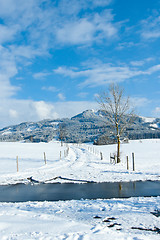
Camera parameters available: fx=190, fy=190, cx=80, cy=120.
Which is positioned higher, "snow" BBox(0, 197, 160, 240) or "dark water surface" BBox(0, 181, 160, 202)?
"snow" BBox(0, 197, 160, 240)

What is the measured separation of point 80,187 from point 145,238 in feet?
24.9

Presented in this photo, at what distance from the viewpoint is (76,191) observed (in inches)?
443

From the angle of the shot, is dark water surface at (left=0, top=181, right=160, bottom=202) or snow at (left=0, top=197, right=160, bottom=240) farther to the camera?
dark water surface at (left=0, top=181, right=160, bottom=202)

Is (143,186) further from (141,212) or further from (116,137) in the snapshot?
(116,137)

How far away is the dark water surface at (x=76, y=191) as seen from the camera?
10.1 metres

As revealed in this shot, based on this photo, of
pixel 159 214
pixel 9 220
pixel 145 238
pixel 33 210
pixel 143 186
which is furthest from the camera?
pixel 143 186

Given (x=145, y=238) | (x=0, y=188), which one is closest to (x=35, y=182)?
(x=0, y=188)

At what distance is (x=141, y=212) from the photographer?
6.96 metres

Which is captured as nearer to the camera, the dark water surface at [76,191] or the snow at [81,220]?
the snow at [81,220]

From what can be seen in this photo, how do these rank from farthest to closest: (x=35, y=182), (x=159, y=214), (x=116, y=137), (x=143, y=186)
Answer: (x=116, y=137) → (x=35, y=182) → (x=143, y=186) → (x=159, y=214)

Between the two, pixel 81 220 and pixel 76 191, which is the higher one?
pixel 81 220

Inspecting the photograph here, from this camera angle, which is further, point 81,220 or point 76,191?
point 76,191

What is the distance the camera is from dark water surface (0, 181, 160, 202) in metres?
10.1

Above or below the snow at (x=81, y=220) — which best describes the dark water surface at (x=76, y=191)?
below
